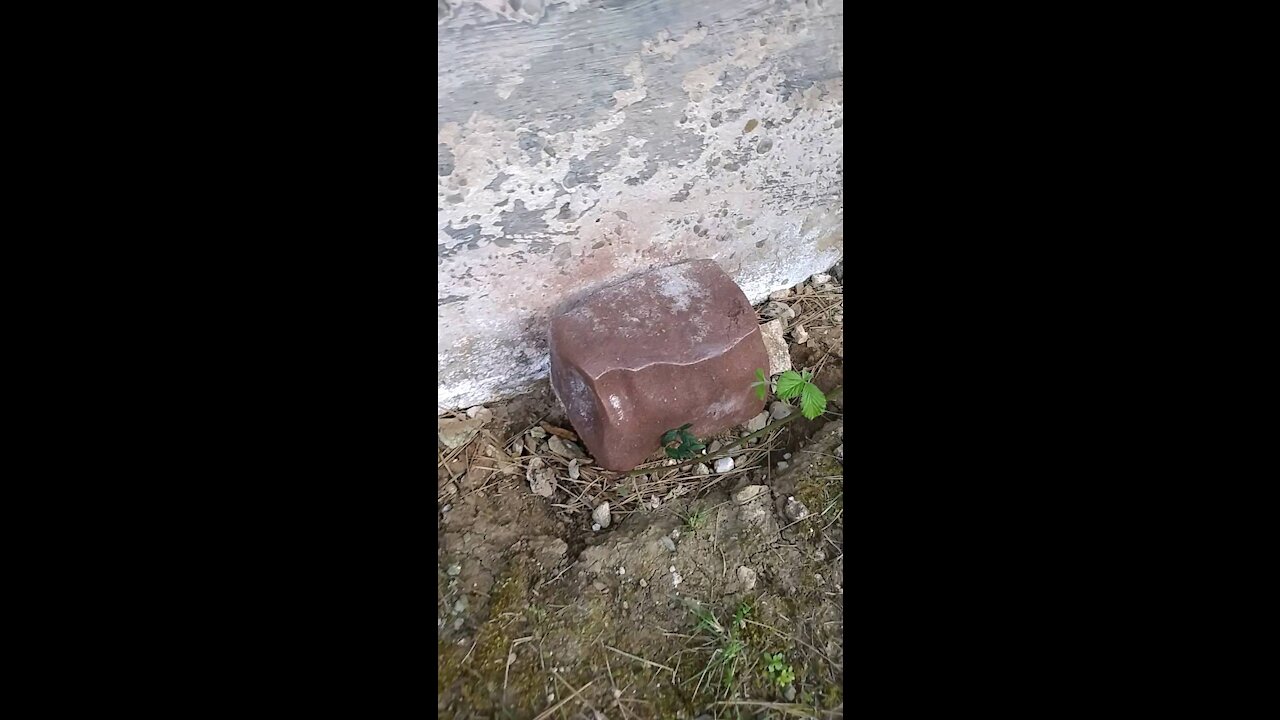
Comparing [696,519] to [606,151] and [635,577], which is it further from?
[606,151]

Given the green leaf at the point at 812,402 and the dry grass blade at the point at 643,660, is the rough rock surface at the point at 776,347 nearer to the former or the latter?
the green leaf at the point at 812,402

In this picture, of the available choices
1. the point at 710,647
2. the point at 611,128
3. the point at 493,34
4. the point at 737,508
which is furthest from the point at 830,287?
the point at 493,34

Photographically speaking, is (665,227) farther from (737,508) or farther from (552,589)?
(552,589)

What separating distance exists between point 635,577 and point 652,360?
56cm

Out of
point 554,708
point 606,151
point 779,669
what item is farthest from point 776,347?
point 554,708

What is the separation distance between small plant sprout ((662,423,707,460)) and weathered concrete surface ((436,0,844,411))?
0.49m

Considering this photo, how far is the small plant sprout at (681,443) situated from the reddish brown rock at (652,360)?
0.07ft

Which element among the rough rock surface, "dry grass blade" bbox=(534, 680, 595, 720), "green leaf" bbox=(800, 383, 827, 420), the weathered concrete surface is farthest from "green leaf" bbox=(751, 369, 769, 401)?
"dry grass blade" bbox=(534, 680, 595, 720)

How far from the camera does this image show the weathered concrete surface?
5.23 feet

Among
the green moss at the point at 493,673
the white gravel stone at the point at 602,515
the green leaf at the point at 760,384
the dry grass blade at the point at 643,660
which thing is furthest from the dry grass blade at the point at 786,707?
the green leaf at the point at 760,384

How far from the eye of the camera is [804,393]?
6.72 feet

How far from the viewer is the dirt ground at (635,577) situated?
1.71m

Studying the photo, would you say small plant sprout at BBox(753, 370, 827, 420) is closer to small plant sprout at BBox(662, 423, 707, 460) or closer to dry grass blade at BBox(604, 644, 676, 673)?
small plant sprout at BBox(662, 423, 707, 460)

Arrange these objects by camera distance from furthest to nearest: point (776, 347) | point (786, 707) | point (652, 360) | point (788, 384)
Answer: point (776, 347)
point (788, 384)
point (652, 360)
point (786, 707)
